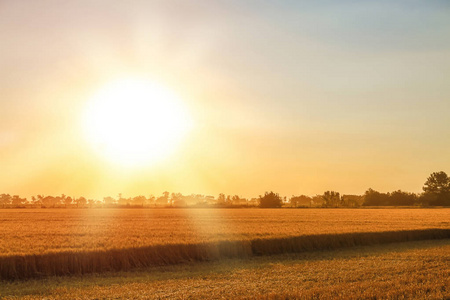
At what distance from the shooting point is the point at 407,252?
80.1 ft

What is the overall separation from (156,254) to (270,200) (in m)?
92.1

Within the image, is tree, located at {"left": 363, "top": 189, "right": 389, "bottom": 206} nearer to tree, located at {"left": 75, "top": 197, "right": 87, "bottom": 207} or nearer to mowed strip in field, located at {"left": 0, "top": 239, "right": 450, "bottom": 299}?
tree, located at {"left": 75, "top": 197, "right": 87, "bottom": 207}

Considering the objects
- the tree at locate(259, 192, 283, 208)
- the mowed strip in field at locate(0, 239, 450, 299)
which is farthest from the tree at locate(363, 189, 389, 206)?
the mowed strip in field at locate(0, 239, 450, 299)

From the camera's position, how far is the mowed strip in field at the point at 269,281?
12938mm

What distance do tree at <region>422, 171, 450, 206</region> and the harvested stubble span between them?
99461mm

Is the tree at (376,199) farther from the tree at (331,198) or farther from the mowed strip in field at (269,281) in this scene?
the mowed strip in field at (269,281)

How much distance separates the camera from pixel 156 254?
2080 centimetres

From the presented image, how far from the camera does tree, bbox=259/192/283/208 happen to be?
110438mm

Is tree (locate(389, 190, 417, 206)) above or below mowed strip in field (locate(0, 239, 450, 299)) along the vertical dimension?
above

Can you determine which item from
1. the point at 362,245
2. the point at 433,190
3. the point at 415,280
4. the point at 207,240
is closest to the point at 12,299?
the point at 207,240

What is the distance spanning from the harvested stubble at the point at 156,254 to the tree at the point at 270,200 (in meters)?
80.0

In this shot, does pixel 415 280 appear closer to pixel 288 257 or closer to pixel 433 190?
pixel 288 257

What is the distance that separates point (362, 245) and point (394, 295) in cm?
1811

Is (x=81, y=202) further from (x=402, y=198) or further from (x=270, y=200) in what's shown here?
(x=402, y=198)
